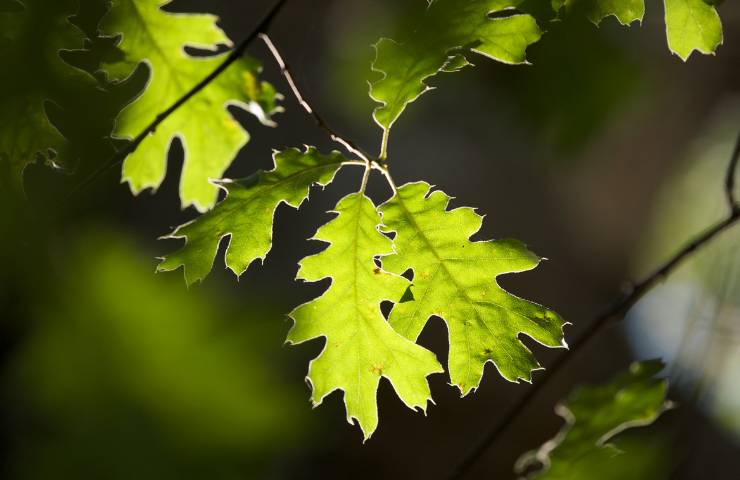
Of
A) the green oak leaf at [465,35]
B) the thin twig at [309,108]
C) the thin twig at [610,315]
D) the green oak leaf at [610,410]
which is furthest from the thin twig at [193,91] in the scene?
the green oak leaf at [610,410]

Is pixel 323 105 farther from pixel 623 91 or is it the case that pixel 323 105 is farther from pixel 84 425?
pixel 84 425

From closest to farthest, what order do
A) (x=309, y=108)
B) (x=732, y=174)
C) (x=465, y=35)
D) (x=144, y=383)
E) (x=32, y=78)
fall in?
1. (x=144, y=383)
2. (x=32, y=78)
3. (x=465, y=35)
4. (x=309, y=108)
5. (x=732, y=174)

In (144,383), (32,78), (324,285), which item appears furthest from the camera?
(324,285)

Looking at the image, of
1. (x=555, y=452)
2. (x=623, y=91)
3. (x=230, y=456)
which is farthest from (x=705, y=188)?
(x=230, y=456)

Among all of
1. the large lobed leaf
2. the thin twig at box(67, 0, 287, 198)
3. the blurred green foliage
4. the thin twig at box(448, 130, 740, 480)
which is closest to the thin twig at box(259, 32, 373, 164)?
the thin twig at box(67, 0, 287, 198)

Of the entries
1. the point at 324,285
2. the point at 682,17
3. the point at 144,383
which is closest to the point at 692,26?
the point at 682,17

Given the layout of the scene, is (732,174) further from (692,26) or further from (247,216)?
(247,216)

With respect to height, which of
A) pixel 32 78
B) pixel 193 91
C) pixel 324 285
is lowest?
pixel 324 285

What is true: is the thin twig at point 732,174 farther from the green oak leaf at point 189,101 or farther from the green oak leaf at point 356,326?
the green oak leaf at point 189,101
